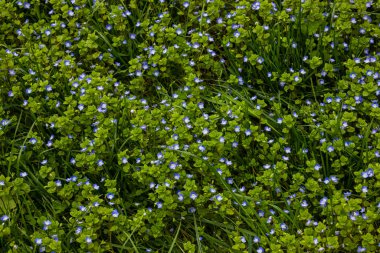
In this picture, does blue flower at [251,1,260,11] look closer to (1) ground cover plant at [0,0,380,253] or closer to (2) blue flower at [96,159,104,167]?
(1) ground cover plant at [0,0,380,253]

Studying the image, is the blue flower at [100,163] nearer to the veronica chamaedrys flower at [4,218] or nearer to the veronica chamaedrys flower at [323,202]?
the veronica chamaedrys flower at [4,218]

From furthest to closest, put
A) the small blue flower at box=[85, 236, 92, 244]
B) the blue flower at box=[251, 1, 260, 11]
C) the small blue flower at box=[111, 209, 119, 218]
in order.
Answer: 1. the blue flower at box=[251, 1, 260, 11]
2. the small blue flower at box=[111, 209, 119, 218]
3. the small blue flower at box=[85, 236, 92, 244]

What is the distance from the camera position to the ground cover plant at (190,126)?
3.45 meters

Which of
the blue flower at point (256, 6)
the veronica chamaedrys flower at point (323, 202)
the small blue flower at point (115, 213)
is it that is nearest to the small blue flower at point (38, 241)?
the small blue flower at point (115, 213)

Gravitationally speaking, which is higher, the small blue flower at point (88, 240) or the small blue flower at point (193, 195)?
the small blue flower at point (193, 195)

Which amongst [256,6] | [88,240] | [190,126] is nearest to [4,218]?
[88,240]

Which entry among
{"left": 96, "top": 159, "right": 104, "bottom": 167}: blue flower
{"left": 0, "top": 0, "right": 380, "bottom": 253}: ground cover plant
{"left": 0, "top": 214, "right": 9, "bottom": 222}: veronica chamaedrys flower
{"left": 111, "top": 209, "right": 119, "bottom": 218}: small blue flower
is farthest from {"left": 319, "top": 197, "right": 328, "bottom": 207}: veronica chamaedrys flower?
{"left": 0, "top": 214, "right": 9, "bottom": 222}: veronica chamaedrys flower

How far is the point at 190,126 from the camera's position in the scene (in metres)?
3.80

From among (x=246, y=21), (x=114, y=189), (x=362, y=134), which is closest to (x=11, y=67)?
(x=114, y=189)

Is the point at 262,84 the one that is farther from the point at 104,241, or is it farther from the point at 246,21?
the point at 104,241

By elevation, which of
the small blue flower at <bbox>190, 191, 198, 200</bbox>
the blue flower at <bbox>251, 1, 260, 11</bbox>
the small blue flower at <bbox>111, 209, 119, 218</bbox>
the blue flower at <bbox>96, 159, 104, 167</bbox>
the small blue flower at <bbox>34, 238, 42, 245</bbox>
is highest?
the blue flower at <bbox>251, 1, 260, 11</bbox>

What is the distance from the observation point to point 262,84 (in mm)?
4328

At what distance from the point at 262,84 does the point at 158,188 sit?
1329 millimetres

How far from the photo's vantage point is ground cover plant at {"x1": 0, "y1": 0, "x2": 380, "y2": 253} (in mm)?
3449
